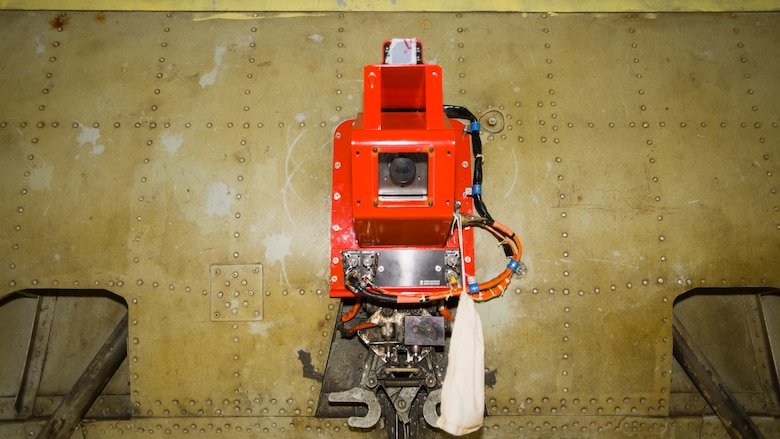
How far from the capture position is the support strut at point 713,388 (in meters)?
2.40

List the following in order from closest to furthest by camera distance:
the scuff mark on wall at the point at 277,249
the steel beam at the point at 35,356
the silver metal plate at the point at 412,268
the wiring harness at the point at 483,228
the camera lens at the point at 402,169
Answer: the camera lens at the point at 402,169
the silver metal plate at the point at 412,268
the wiring harness at the point at 483,228
the scuff mark on wall at the point at 277,249
the steel beam at the point at 35,356

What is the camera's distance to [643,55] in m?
2.53

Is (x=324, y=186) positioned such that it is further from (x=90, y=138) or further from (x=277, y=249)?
(x=90, y=138)

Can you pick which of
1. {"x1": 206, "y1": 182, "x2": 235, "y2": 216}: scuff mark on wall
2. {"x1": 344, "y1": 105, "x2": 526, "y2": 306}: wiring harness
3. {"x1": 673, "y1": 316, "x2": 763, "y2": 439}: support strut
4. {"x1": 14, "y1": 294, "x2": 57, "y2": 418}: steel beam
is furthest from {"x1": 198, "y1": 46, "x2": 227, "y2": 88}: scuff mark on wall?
{"x1": 673, "y1": 316, "x2": 763, "y2": 439}: support strut

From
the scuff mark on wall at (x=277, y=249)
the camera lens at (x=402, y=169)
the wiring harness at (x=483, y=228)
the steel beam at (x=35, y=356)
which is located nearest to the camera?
the camera lens at (x=402, y=169)

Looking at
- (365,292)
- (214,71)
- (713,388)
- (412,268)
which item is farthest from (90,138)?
(713,388)

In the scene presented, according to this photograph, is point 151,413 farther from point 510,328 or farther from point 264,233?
point 510,328

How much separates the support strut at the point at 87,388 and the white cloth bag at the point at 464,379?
1.77 metres

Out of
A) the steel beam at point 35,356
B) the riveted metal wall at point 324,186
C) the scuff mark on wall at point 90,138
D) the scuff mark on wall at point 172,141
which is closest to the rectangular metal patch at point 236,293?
the riveted metal wall at point 324,186

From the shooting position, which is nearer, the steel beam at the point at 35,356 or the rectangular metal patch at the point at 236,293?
the rectangular metal patch at the point at 236,293

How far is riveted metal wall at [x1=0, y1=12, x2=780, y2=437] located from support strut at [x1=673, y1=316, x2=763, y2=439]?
15 cm

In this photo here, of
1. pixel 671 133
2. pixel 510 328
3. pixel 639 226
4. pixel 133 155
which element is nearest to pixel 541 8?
pixel 671 133

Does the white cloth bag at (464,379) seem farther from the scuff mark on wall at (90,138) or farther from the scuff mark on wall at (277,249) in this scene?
the scuff mark on wall at (90,138)

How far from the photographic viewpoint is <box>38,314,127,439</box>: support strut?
2438 millimetres
